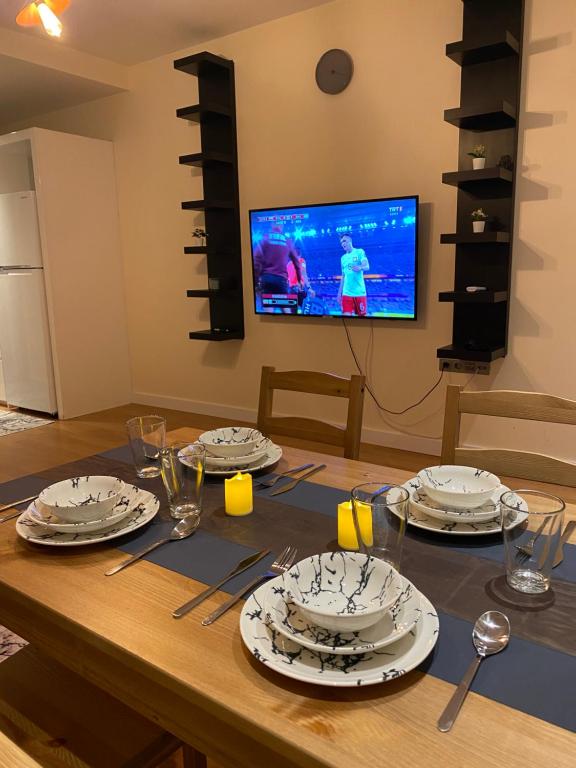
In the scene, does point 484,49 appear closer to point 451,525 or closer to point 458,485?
point 458,485

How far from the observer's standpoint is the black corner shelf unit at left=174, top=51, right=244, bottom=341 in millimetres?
3965

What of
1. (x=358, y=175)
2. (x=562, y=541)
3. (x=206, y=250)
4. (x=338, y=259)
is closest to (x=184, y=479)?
(x=562, y=541)

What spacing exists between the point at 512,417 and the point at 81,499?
100 centimetres

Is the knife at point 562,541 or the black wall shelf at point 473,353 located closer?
the knife at point 562,541

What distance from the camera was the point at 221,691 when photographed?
0.72m

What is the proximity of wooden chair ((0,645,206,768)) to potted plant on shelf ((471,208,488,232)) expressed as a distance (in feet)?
8.67

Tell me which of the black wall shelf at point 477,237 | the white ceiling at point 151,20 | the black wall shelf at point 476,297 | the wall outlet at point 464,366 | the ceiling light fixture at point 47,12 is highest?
the white ceiling at point 151,20

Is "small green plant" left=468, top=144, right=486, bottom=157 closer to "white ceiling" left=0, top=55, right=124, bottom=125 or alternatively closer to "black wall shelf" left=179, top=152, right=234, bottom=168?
"black wall shelf" left=179, top=152, right=234, bottom=168

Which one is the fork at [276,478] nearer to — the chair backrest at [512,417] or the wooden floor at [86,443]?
the chair backrest at [512,417]

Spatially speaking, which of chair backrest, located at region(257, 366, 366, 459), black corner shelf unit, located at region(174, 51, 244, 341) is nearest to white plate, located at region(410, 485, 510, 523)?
chair backrest, located at region(257, 366, 366, 459)

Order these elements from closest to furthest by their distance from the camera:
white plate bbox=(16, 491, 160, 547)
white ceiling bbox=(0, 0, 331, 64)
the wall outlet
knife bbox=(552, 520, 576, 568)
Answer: knife bbox=(552, 520, 576, 568) → white plate bbox=(16, 491, 160, 547) → the wall outlet → white ceiling bbox=(0, 0, 331, 64)

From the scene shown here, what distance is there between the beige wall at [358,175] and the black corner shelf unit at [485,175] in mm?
89

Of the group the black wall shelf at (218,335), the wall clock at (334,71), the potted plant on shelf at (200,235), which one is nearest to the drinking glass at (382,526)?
the wall clock at (334,71)

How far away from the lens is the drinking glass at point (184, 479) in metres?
1.18
